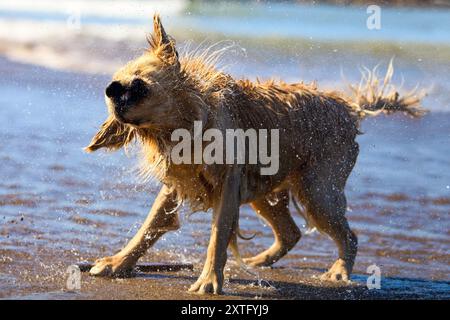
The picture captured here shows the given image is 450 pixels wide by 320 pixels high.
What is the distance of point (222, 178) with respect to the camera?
7.20m

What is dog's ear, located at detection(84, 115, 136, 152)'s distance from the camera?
7.01 metres

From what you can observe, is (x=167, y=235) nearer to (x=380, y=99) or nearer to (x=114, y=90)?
Result: (x=380, y=99)

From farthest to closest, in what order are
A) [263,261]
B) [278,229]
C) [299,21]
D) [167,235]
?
[299,21] < [167,235] < [278,229] < [263,261]

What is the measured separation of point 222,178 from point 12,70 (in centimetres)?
1171

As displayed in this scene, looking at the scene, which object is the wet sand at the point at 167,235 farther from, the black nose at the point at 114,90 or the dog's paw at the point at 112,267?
the black nose at the point at 114,90

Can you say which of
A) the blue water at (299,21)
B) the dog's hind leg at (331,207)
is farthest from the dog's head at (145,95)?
the blue water at (299,21)

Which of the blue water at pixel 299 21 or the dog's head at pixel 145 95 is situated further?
the blue water at pixel 299 21

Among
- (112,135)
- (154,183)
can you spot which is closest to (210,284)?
(112,135)

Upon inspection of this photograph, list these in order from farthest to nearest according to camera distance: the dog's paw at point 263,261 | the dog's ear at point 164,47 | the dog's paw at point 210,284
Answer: the dog's paw at point 263,261
the dog's paw at point 210,284
the dog's ear at point 164,47

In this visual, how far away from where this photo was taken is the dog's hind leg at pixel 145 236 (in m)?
7.56

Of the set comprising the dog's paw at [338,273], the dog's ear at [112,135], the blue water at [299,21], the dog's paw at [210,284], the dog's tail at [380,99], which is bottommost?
the dog's paw at [338,273]

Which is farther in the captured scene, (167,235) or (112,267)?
(167,235)

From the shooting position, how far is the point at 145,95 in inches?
260

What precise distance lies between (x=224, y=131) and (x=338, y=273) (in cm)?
160
